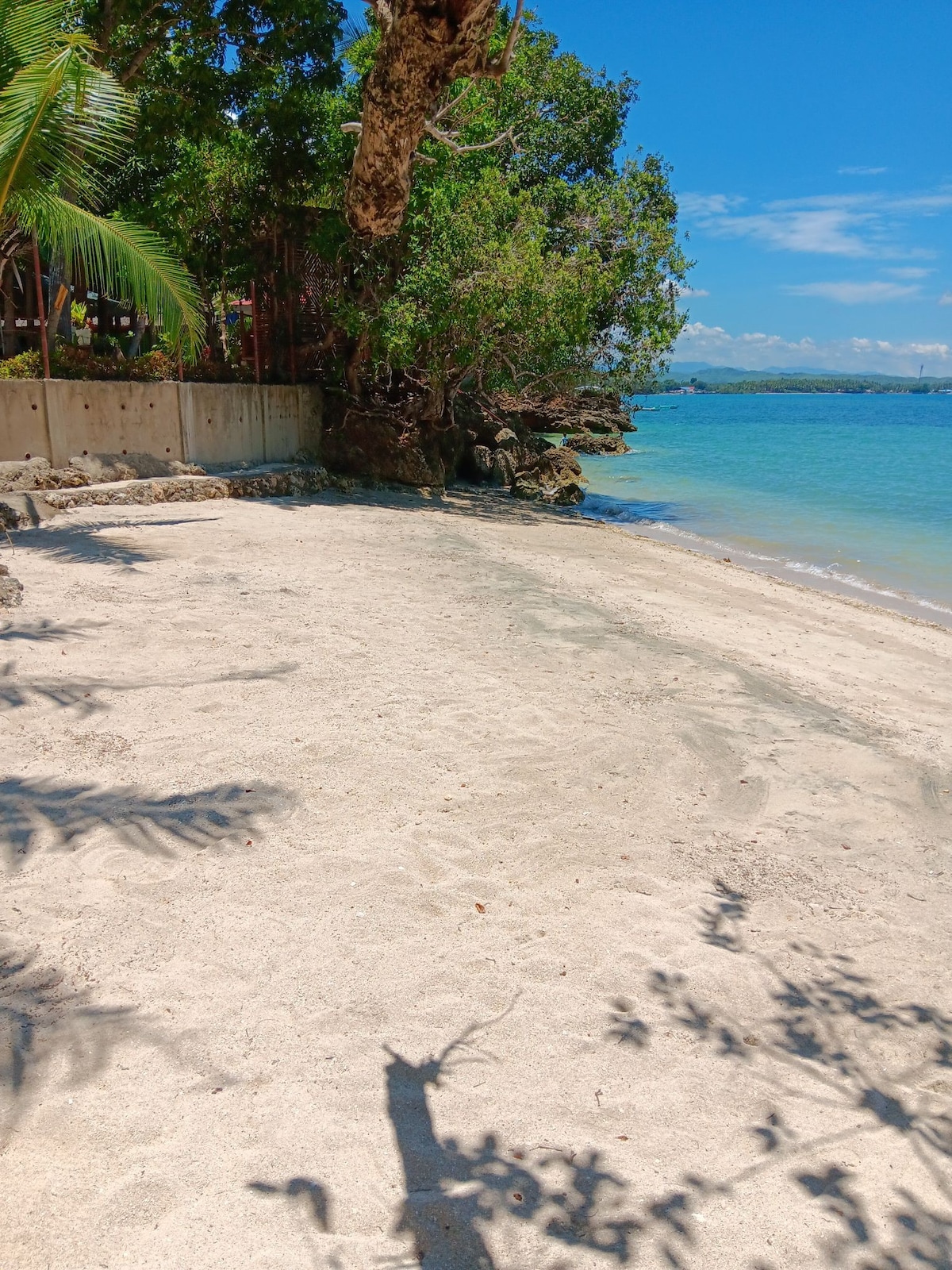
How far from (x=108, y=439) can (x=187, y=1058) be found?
10830 millimetres

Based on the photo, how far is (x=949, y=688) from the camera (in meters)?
8.03

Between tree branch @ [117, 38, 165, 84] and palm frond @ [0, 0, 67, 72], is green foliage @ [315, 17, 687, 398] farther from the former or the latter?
palm frond @ [0, 0, 67, 72]

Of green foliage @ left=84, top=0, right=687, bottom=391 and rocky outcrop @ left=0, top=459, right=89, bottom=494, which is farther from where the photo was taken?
green foliage @ left=84, top=0, right=687, bottom=391

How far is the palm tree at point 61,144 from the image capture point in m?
7.11

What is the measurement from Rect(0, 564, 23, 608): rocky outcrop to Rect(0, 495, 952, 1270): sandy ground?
163 millimetres

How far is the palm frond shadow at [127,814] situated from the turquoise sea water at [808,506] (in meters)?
10.5

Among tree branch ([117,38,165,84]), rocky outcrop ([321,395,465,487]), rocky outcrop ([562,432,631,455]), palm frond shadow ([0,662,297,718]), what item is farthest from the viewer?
rocky outcrop ([562,432,631,455])

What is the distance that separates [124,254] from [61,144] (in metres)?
1.45

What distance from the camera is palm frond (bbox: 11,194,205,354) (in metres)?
8.48

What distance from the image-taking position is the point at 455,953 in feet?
11.9

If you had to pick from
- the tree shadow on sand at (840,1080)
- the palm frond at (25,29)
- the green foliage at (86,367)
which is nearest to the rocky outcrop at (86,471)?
the green foliage at (86,367)

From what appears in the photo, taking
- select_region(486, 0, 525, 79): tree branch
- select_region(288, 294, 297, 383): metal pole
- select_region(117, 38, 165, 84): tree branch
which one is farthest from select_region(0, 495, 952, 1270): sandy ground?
select_region(117, 38, 165, 84): tree branch

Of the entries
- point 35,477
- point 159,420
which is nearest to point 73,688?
point 35,477

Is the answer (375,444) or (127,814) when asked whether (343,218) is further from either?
(127,814)
